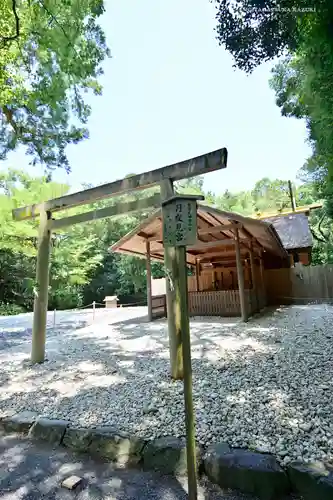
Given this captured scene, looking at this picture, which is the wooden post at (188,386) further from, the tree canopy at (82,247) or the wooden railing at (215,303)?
the wooden railing at (215,303)

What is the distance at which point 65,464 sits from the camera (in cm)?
257

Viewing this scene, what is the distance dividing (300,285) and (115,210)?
1208 cm

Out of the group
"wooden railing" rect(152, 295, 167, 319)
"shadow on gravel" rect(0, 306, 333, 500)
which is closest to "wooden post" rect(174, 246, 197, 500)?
"shadow on gravel" rect(0, 306, 333, 500)

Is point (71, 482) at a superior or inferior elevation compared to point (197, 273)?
inferior

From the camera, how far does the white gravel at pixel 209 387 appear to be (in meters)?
2.62

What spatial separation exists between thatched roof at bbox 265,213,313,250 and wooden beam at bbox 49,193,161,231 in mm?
13625

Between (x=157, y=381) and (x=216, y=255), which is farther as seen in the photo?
(x=216, y=255)

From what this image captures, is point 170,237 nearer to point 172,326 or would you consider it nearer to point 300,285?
point 172,326

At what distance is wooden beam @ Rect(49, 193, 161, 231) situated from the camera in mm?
4559

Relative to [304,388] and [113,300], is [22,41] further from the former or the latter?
[113,300]

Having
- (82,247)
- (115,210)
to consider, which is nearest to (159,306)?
(115,210)

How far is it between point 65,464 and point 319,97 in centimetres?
619

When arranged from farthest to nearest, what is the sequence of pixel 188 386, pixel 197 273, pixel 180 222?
pixel 197 273
pixel 180 222
pixel 188 386

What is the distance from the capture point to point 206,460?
2.30 m
